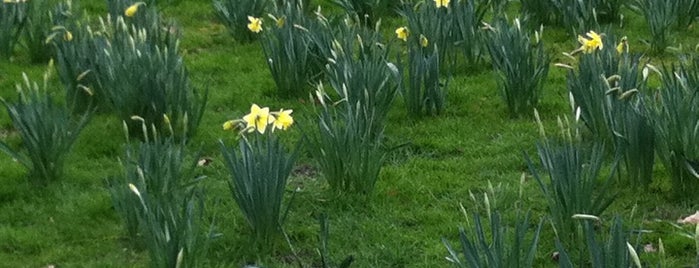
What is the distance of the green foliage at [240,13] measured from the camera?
21.0ft

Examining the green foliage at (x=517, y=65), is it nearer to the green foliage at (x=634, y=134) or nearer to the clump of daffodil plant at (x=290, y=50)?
the green foliage at (x=634, y=134)

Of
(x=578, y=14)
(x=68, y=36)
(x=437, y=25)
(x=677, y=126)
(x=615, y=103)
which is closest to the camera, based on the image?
(x=677, y=126)

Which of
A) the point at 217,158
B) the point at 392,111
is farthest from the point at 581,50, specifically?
the point at 217,158

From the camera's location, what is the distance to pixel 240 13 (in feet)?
21.3

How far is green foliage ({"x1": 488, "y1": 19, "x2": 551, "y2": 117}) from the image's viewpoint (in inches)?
191

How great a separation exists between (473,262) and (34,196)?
218cm

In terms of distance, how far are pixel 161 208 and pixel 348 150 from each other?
0.99 meters

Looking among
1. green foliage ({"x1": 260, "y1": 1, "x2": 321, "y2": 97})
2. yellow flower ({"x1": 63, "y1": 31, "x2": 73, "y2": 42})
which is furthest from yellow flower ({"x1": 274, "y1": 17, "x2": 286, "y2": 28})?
yellow flower ({"x1": 63, "y1": 31, "x2": 73, "y2": 42})

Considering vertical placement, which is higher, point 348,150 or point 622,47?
point 622,47

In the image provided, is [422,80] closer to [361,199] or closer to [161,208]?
[361,199]

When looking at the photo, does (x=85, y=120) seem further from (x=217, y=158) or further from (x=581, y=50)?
(x=581, y=50)

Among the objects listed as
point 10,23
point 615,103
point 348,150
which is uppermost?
point 615,103

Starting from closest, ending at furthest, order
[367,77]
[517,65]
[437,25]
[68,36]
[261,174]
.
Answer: [261,174], [367,77], [517,65], [68,36], [437,25]

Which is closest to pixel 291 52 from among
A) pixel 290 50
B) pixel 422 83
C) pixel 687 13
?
pixel 290 50
